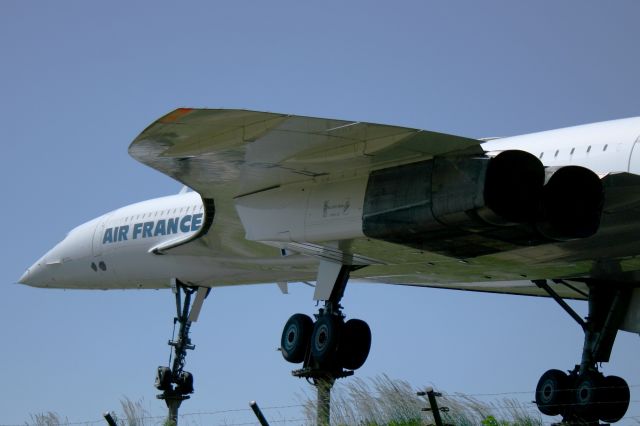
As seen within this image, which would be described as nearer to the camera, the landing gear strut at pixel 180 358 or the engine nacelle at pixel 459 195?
the engine nacelle at pixel 459 195

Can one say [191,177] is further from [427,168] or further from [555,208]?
[555,208]

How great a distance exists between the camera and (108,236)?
24641 millimetres

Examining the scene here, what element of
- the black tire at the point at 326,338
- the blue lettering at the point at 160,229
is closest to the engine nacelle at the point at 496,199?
the black tire at the point at 326,338

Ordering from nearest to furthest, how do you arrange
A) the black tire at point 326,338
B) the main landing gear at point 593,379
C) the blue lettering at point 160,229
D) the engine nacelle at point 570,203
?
the engine nacelle at point 570,203, the black tire at point 326,338, the main landing gear at point 593,379, the blue lettering at point 160,229

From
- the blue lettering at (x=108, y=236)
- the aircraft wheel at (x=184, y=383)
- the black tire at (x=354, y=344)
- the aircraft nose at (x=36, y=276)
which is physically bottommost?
the aircraft wheel at (x=184, y=383)

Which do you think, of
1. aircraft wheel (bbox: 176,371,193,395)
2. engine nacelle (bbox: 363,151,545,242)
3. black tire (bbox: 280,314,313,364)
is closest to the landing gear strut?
aircraft wheel (bbox: 176,371,193,395)

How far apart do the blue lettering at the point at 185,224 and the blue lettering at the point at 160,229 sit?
536 mm

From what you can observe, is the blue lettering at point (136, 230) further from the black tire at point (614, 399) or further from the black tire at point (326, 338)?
the black tire at point (614, 399)

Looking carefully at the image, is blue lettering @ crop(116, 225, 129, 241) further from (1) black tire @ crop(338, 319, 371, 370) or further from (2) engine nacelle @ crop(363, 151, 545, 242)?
(2) engine nacelle @ crop(363, 151, 545, 242)

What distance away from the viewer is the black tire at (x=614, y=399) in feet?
61.2

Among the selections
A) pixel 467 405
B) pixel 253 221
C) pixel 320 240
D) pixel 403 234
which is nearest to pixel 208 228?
pixel 253 221

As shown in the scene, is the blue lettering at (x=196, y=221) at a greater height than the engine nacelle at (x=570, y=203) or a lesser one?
greater

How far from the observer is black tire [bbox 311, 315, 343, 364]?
1783 centimetres

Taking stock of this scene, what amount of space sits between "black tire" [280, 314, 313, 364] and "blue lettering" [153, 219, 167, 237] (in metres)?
4.94
